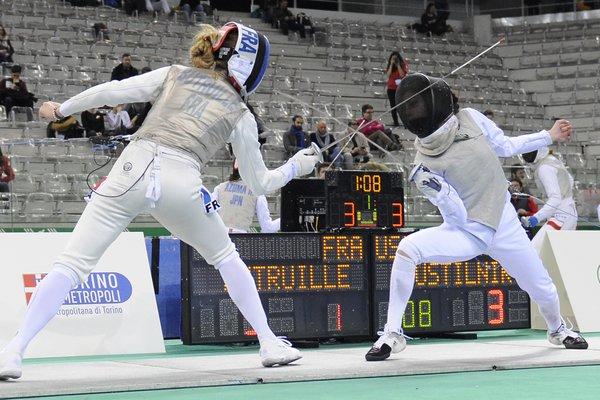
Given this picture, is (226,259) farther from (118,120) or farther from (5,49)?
(5,49)

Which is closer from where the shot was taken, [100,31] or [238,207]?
[238,207]

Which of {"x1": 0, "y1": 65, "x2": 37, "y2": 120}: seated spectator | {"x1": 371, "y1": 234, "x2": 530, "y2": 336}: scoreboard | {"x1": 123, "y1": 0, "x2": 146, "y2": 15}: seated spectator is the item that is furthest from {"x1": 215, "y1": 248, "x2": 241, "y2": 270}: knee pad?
{"x1": 123, "y1": 0, "x2": 146, "y2": 15}: seated spectator

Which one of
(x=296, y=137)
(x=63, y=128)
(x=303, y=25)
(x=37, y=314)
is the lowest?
(x=37, y=314)

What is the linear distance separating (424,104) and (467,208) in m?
0.66

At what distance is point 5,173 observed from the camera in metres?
11.7

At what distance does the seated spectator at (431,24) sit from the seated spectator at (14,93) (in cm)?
1079

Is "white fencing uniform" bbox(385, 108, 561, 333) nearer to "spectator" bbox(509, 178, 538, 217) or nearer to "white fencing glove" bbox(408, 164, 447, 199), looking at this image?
"white fencing glove" bbox(408, 164, 447, 199)

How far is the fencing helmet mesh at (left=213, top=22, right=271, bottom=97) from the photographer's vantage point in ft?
18.1

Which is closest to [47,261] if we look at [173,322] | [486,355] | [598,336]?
[173,322]

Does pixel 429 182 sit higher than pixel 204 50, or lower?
lower

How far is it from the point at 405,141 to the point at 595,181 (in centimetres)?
338

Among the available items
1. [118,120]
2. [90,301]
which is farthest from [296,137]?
[90,301]

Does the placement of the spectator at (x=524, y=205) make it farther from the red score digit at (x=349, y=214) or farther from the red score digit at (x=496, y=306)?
the red score digit at (x=349, y=214)

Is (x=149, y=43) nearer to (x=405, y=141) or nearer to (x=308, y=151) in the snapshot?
(x=405, y=141)
